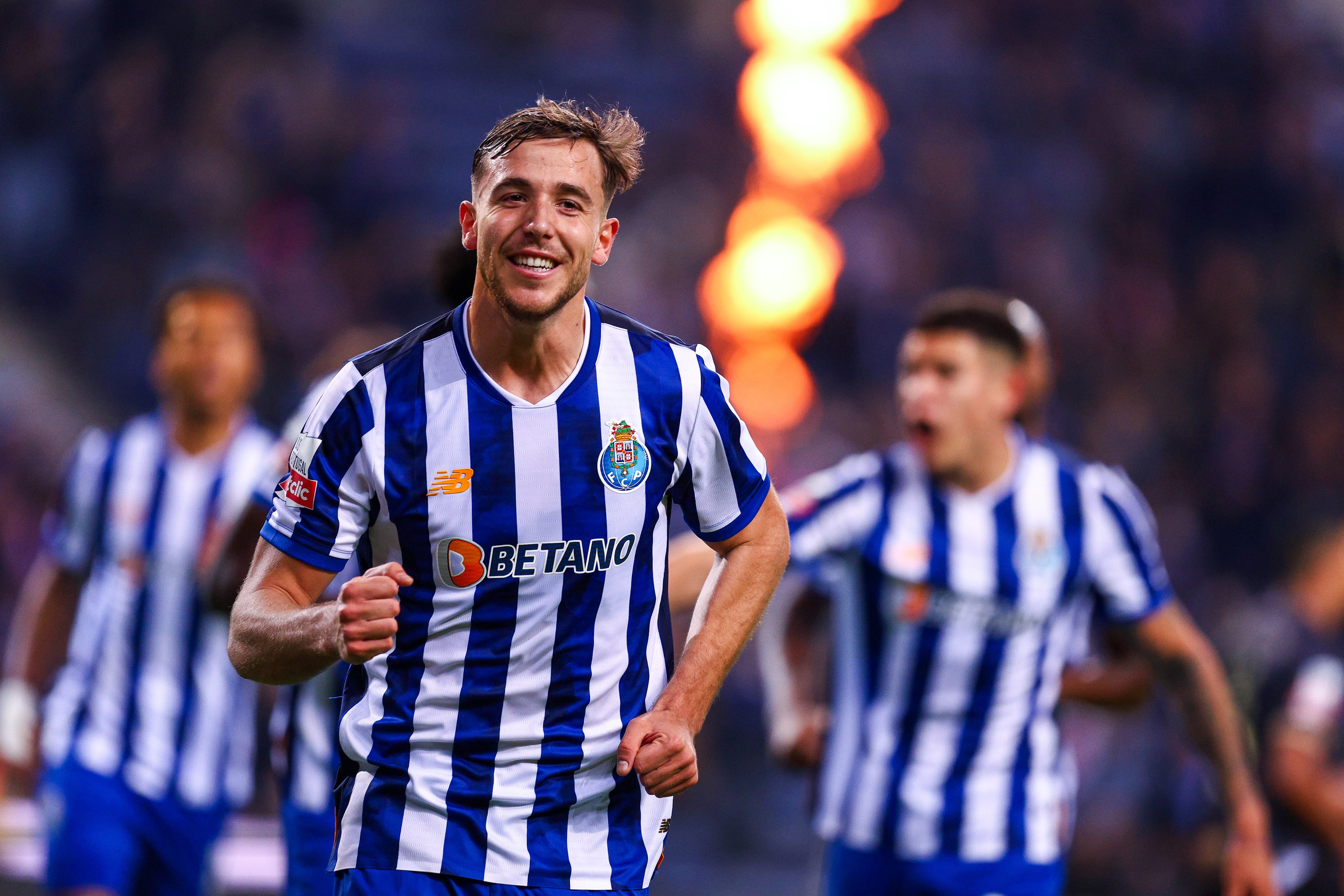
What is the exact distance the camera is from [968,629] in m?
3.77

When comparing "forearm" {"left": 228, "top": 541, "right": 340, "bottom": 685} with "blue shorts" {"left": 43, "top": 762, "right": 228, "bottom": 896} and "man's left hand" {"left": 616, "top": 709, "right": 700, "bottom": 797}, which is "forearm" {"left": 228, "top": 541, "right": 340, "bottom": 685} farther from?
"blue shorts" {"left": 43, "top": 762, "right": 228, "bottom": 896}

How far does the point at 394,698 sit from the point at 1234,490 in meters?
9.94

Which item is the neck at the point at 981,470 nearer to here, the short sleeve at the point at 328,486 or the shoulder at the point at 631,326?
the shoulder at the point at 631,326

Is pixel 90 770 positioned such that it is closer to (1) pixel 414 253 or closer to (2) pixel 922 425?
(2) pixel 922 425

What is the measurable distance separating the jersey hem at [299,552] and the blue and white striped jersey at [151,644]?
1.93 meters

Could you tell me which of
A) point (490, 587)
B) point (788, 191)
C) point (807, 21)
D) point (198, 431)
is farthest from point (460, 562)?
point (807, 21)

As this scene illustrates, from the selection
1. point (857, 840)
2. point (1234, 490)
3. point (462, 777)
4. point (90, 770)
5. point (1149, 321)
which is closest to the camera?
point (462, 777)

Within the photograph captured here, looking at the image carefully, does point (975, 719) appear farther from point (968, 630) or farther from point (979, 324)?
point (979, 324)

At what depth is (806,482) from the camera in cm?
400

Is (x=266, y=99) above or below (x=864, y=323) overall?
above

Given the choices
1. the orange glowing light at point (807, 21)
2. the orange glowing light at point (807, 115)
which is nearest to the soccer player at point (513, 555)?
the orange glowing light at point (807, 115)

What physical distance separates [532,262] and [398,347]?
31cm

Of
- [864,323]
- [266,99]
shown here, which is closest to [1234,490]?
[864,323]

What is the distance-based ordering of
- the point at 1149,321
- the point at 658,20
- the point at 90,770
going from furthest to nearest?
the point at 658,20 → the point at 1149,321 → the point at 90,770
